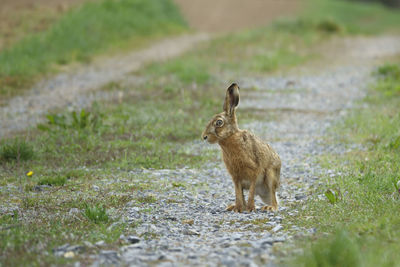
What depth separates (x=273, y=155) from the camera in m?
7.57

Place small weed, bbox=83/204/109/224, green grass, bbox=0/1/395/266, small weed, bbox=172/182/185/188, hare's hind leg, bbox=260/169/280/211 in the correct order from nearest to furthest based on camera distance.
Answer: green grass, bbox=0/1/395/266
small weed, bbox=83/204/109/224
hare's hind leg, bbox=260/169/280/211
small weed, bbox=172/182/185/188

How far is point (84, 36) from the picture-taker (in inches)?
924

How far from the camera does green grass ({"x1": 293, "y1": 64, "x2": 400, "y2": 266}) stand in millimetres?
4723

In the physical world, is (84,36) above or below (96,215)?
above

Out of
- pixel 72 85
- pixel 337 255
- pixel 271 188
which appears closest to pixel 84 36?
pixel 72 85

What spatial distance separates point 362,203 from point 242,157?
1548mm

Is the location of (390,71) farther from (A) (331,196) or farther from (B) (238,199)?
(B) (238,199)

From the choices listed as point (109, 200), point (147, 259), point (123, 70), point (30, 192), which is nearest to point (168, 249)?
point (147, 259)

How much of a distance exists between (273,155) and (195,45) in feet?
61.7

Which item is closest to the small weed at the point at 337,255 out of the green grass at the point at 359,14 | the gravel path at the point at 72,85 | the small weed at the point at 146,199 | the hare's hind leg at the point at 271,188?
the hare's hind leg at the point at 271,188

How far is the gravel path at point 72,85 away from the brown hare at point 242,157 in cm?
635

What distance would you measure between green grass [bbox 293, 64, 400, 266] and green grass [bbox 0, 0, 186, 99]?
10.1 m

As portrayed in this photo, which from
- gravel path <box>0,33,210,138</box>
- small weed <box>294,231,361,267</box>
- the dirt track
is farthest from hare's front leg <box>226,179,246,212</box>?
the dirt track

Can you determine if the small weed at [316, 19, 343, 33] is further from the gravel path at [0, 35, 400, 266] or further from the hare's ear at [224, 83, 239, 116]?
the hare's ear at [224, 83, 239, 116]
